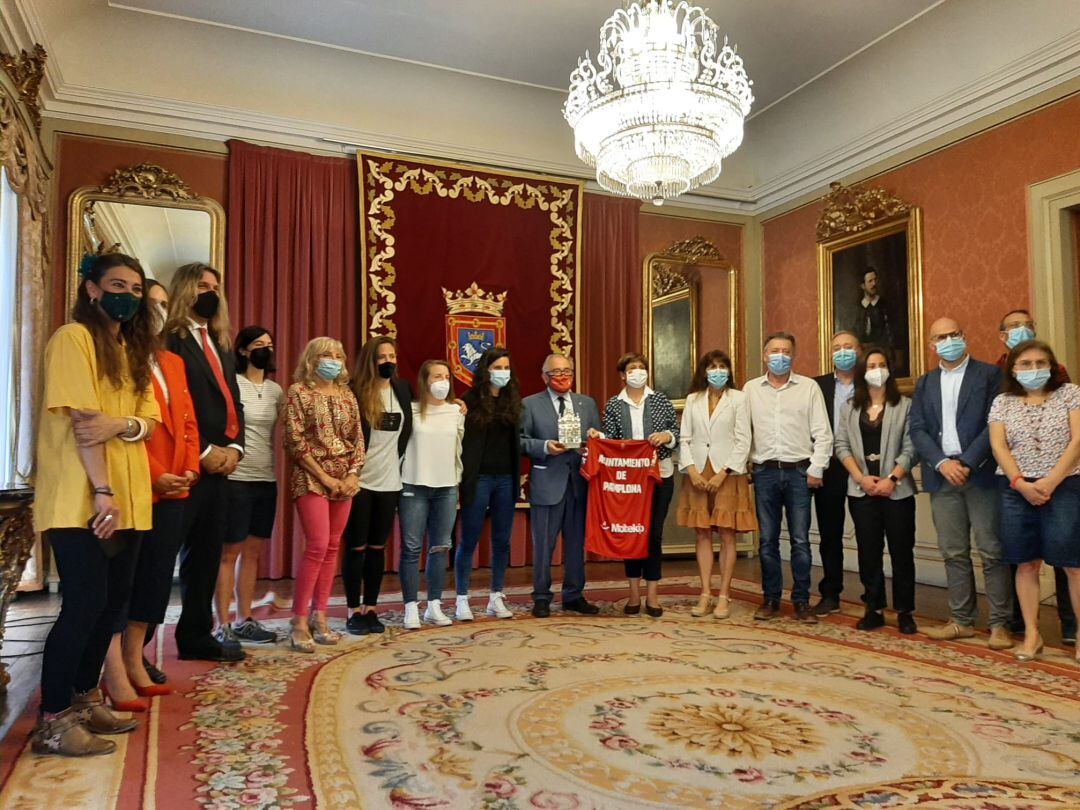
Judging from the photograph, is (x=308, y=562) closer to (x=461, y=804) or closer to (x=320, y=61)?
(x=461, y=804)

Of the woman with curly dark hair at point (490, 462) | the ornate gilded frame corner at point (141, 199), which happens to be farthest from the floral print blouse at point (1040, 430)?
the ornate gilded frame corner at point (141, 199)

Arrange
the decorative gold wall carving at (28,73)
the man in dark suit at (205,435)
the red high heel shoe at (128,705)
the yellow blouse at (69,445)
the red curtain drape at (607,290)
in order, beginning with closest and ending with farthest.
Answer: the yellow blouse at (69,445) → the red high heel shoe at (128,705) → the man in dark suit at (205,435) → the decorative gold wall carving at (28,73) → the red curtain drape at (607,290)

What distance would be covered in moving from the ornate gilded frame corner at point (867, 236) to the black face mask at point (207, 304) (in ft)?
16.1

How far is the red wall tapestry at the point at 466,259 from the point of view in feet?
20.2

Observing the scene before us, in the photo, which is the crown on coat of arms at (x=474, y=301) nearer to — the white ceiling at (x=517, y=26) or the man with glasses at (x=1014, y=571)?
the white ceiling at (x=517, y=26)

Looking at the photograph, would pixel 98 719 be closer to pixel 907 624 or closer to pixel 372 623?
pixel 372 623

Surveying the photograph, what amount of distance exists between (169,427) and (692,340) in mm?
5406

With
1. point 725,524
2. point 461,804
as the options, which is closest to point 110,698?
point 461,804

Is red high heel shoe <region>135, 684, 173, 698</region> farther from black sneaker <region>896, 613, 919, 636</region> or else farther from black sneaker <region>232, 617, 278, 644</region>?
black sneaker <region>896, 613, 919, 636</region>

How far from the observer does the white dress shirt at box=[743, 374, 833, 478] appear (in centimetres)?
415

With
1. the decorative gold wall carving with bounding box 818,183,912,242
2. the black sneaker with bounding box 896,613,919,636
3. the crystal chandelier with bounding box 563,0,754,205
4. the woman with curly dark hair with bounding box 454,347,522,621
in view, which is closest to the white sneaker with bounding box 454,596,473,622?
the woman with curly dark hair with bounding box 454,347,522,621

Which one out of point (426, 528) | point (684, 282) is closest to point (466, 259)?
point (684, 282)

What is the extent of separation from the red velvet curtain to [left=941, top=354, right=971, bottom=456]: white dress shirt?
425 cm

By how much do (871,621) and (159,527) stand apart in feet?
11.2
